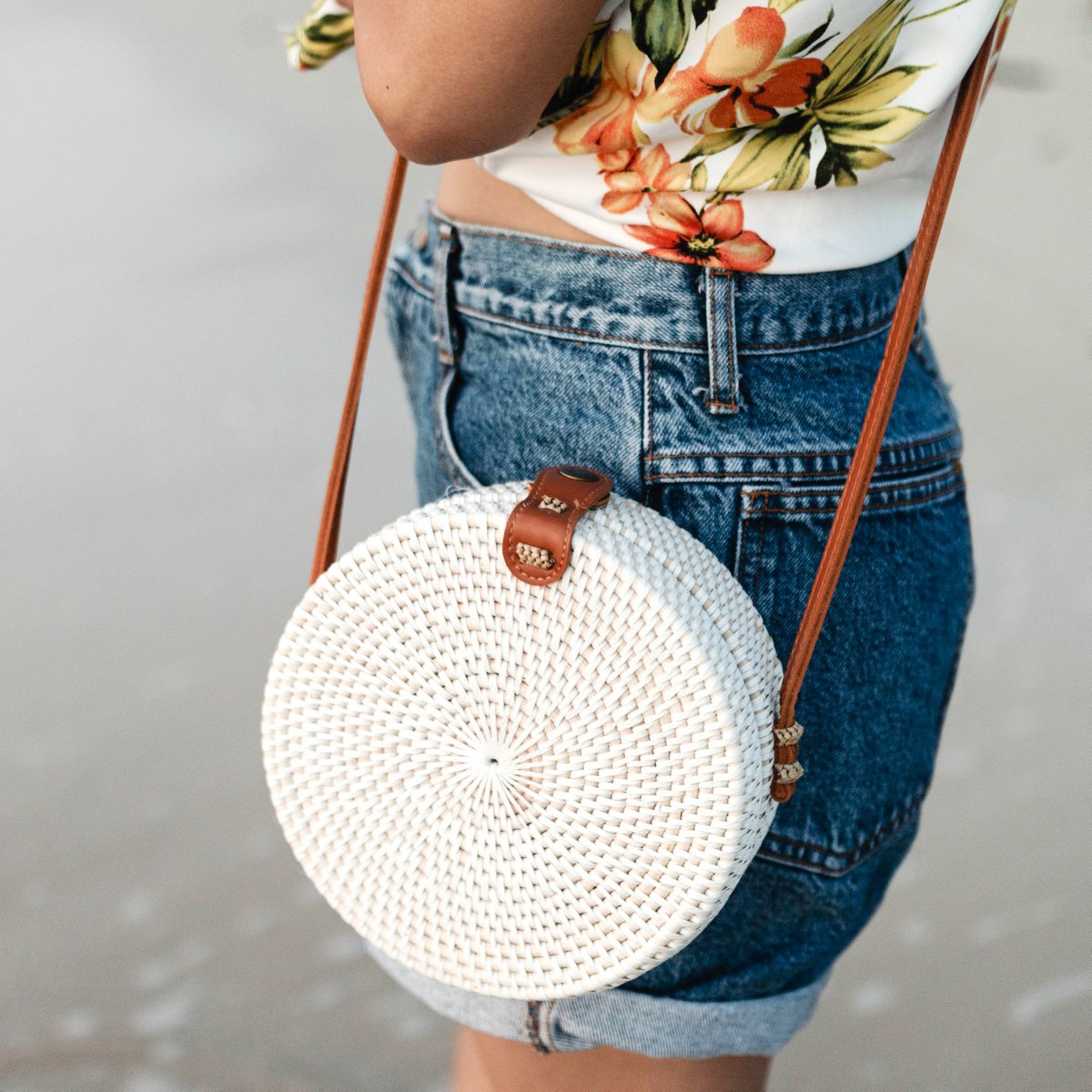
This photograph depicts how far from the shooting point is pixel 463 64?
561 mm

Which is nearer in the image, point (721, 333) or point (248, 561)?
point (721, 333)

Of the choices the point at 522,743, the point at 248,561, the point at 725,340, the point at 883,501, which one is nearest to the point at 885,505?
the point at 883,501

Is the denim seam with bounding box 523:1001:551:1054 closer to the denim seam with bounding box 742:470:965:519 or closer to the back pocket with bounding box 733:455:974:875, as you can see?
the back pocket with bounding box 733:455:974:875

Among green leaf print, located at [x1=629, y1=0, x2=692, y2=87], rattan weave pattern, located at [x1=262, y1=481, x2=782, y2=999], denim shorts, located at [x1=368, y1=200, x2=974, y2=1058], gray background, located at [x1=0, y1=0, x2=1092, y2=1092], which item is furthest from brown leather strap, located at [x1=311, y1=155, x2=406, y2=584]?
gray background, located at [x1=0, y1=0, x2=1092, y2=1092]

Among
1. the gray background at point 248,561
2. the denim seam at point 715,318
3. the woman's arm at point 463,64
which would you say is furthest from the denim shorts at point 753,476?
the gray background at point 248,561

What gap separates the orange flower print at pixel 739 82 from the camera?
57 centimetres

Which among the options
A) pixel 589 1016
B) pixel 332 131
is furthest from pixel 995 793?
pixel 332 131

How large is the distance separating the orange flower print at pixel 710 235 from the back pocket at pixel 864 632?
0.38 feet

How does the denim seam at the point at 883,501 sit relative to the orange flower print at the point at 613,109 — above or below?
below

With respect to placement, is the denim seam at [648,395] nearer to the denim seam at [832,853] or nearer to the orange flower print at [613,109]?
the orange flower print at [613,109]

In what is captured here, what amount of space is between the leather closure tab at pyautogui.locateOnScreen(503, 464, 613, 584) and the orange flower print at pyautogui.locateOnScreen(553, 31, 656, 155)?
0.55 ft

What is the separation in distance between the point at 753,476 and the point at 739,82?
19 cm

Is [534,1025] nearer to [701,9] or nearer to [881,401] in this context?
[881,401]

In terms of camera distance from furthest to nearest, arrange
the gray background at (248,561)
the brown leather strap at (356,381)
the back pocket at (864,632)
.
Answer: the gray background at (248,561) < the brown leather strap at (356,381) < the back pocket at (864,632)
